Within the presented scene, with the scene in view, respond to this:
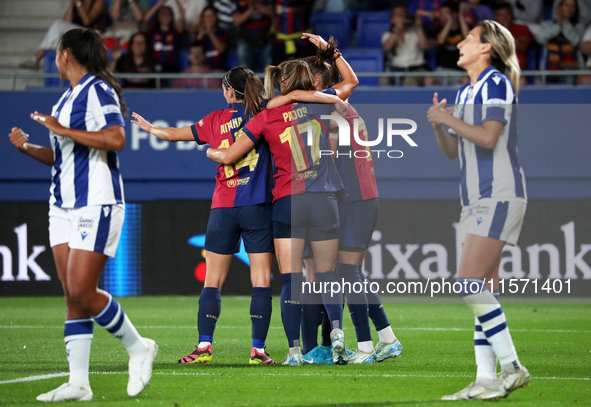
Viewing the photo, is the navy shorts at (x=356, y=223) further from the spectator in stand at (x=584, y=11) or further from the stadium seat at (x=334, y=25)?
the spectator in stand at (x=584, y=11)

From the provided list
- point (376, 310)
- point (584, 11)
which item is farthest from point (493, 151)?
point (584, 11)

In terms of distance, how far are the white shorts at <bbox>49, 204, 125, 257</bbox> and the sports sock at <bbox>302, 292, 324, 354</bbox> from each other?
1.65 m

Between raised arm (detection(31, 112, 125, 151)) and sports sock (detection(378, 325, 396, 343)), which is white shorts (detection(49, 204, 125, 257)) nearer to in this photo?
raised arm (detection(31, 112, 125, 151))

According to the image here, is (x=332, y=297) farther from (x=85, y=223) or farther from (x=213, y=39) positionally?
(x=213, y=39)

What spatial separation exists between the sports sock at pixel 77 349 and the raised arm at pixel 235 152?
154 centimetres

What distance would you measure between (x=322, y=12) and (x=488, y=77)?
982cm

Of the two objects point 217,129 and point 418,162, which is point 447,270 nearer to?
point 418,162

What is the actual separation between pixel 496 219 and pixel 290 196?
152 cm

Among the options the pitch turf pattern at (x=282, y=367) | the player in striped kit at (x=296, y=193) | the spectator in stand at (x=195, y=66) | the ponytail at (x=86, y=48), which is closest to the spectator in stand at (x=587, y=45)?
the pitch turf pattern at (x=282, y=367)

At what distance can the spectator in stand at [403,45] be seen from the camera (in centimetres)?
1281

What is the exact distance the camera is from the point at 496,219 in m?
4.24

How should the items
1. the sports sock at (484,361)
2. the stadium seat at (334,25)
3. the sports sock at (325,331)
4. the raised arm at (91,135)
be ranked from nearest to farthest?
the raised arm at (91,135)
the sports sock at (484,361)
the sports sock at (325,331)
the stadium seat at (334,25)

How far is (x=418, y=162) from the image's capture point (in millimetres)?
11609

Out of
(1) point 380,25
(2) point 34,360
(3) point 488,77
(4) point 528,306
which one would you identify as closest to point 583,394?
(3) point 488,77
